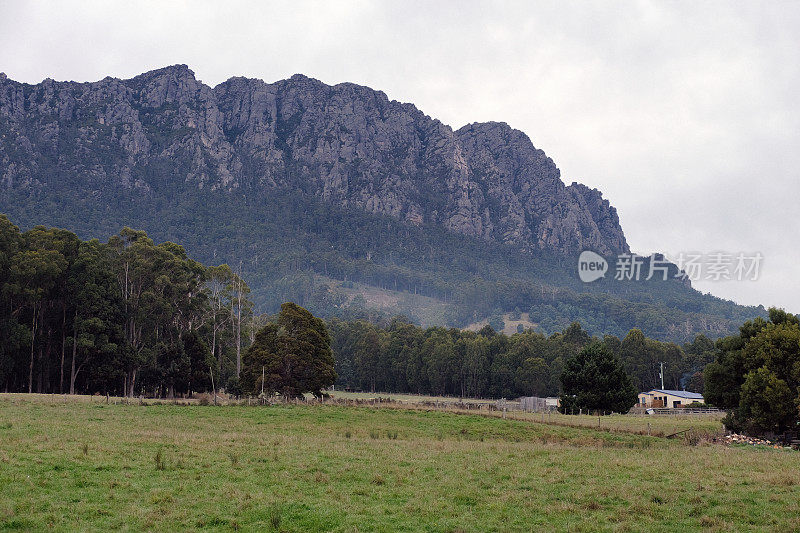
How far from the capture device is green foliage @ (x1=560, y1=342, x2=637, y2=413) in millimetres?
69500

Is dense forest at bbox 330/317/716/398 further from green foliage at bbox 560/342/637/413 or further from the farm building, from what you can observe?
green foliage at bbox 560/342/637/413

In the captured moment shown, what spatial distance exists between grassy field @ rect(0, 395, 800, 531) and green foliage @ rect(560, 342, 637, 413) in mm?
37912

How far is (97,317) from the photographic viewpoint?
6681 cm

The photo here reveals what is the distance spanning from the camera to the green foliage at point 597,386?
69.5 metres

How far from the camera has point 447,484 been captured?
19.2 metres

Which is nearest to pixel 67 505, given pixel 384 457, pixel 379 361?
pixel 384 457

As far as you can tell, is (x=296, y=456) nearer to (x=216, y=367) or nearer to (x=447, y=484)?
(x=447, y=484)

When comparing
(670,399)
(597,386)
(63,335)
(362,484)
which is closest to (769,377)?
(362,484)

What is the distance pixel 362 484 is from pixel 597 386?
5640cm

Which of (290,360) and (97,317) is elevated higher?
(97,317)

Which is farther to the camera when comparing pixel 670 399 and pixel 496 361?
pixel 496 361

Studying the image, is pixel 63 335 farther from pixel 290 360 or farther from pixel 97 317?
pixel 290 360

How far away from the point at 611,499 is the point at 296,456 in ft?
41.2

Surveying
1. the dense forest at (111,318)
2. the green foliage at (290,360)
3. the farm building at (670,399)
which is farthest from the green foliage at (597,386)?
the farm building at (670,399)
